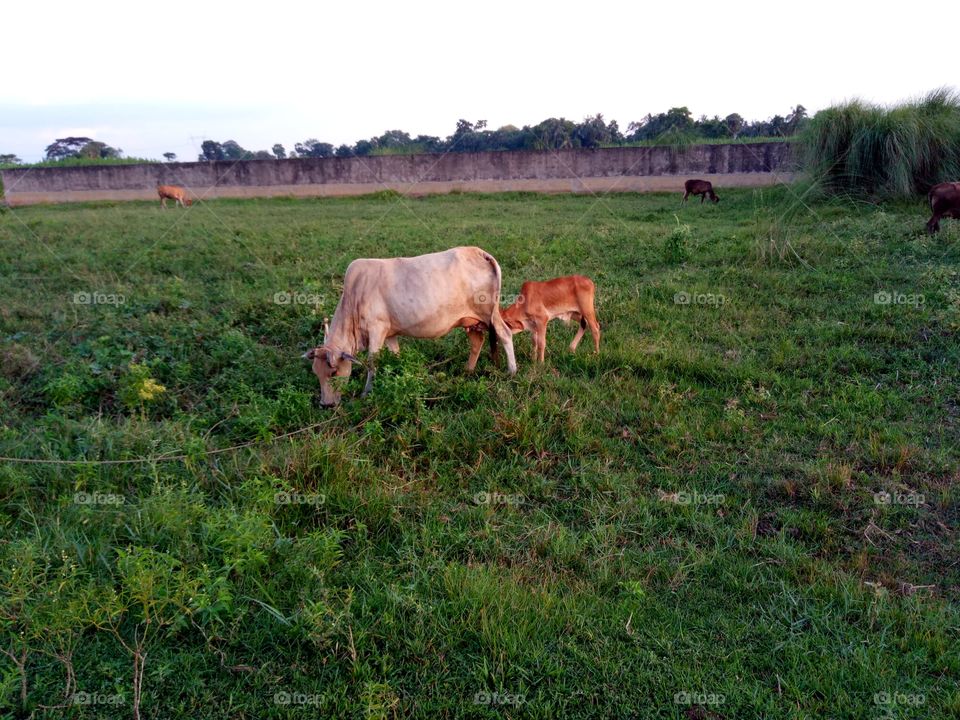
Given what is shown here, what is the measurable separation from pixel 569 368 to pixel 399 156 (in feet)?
56.7

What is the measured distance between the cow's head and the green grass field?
18 cm

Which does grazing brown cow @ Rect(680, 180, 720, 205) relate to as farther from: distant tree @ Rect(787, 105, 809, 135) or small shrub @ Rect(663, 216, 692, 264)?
small shrub @ Rect(663, 216, 692, 264)

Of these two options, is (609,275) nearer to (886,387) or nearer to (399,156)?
(886,387)

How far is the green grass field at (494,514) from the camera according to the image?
292 cm

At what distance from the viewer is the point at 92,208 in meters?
20.6

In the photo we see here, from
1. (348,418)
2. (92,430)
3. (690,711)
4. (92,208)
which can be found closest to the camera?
(690,711)

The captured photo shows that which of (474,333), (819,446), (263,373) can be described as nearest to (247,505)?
(263,373)

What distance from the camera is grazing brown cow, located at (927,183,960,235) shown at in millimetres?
9656

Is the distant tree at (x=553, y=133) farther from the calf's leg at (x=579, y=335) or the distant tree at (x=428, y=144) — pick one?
the calf's leg at (x=579, y=335)

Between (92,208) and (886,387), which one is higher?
(92,208)

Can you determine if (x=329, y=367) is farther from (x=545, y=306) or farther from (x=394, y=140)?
(x=394, y=140)

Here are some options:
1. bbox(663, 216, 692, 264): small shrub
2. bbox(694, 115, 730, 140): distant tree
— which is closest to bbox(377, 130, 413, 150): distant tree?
bbox(694, 115, 730, 140): distant tree

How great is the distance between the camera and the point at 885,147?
43.1ft

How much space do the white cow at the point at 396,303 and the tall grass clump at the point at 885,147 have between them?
10609mm
